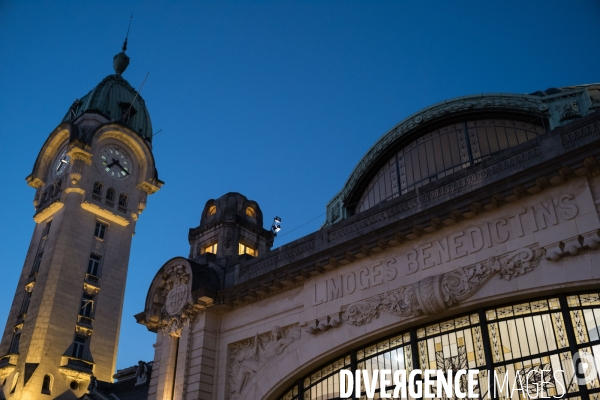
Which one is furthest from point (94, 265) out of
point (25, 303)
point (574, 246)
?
point (574, 246)

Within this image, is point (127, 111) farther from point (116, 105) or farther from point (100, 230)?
point (100, 230)

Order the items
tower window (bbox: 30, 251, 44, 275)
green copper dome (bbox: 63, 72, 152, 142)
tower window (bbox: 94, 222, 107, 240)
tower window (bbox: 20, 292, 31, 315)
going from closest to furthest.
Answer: tower window (bbox: 20, 292, 31, 315) → tower window (bbox: 30, 251, 44, 275) → tower window (bbox: 94, 222, 107, 240) → green copper dome (bbox: 63, 72, 152, 142)

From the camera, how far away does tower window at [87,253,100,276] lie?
1908 inches

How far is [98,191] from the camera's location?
5209cm

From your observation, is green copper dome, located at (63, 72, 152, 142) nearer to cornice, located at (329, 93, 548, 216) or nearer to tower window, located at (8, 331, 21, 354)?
tower window, located at (8, 331, 21, 354)

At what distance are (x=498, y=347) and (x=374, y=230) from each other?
18.5 ft

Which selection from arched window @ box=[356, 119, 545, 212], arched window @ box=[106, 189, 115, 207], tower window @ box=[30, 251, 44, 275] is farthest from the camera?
arched window @ box=[106, 189, 115, 207]

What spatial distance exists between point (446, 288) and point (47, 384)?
35.8 metres

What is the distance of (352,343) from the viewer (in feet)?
63.5

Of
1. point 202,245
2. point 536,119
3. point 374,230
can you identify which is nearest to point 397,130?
point 536,119

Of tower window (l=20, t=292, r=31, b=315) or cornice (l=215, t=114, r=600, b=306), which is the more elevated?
tower window (l=20, t=292, r=31, b=315)

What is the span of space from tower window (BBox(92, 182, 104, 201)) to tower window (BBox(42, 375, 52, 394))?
1641 centimetres

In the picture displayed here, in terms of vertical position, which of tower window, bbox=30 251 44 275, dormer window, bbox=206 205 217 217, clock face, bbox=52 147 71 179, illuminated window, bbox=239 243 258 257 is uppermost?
clock face, bbox=52 147 71 179

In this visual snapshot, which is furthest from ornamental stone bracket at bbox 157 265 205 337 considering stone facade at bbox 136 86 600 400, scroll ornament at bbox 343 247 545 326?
scroll ornament at bbox 343 247 545 326
